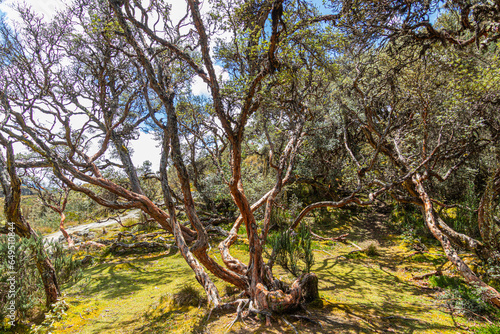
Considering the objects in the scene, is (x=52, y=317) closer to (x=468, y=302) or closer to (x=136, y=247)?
(x=136, y=247)

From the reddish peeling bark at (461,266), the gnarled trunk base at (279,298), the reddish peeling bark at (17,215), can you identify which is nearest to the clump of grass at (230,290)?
the gnarled trunk base at (279,298)

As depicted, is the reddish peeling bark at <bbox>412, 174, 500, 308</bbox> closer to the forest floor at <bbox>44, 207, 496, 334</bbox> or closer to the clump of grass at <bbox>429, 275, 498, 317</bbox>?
the clump of grass at <bbox>429, 275, 498, 317</bbox>

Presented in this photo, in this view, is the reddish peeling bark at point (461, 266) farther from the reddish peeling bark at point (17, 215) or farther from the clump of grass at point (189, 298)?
the reddish peeling bark at point (17, 215)

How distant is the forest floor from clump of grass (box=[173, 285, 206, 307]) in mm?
17

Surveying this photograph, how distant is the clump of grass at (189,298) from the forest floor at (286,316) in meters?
0.02

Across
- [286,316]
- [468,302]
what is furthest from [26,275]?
[468,302]

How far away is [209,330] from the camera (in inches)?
130

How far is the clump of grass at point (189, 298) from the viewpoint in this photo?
13.9ft

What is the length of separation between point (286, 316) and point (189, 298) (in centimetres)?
188

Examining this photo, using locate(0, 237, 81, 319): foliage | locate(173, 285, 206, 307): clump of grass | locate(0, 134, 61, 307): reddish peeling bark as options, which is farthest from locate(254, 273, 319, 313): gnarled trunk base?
locate(0, 134, 61, 307): reddish peeling bark

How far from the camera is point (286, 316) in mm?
3592

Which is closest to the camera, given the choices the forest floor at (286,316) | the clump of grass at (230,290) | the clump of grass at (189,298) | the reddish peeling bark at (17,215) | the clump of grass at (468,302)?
the forest floor at (286,316)

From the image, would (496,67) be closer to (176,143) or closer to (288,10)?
(288,10)

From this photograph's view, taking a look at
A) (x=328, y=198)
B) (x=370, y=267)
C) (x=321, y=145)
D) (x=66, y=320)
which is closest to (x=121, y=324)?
(x=66, y=320)
